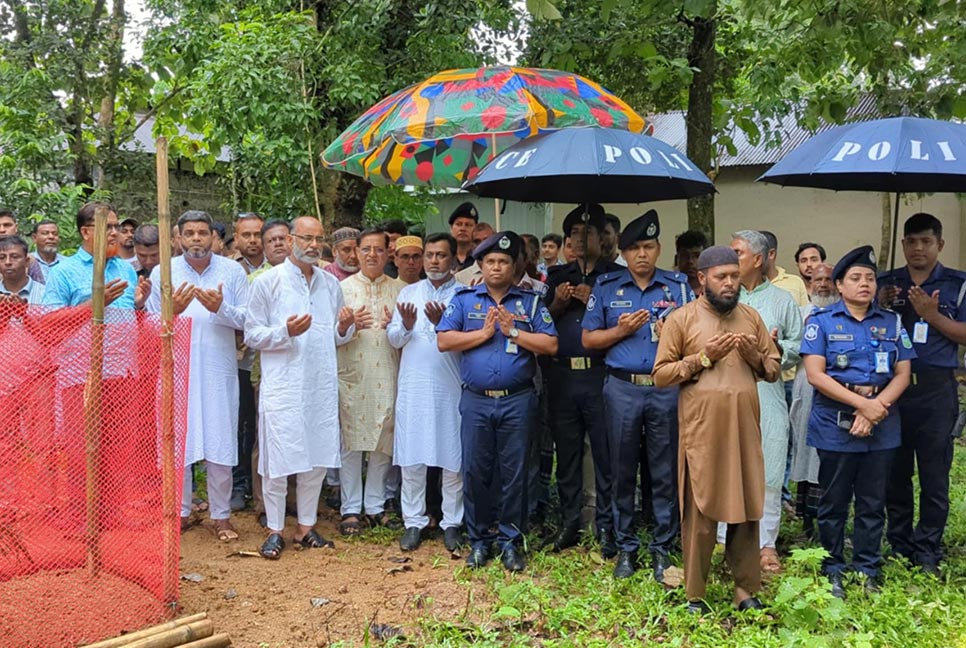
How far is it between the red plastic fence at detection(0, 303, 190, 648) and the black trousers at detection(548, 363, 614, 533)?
236cm

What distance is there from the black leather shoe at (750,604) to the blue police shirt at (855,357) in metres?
0.95

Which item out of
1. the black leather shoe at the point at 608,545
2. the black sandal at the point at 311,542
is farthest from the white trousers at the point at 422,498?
the black leather shoe at the point at 608,545

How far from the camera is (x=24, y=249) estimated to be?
5.47 metres

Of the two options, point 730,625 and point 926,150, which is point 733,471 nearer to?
point 730,625

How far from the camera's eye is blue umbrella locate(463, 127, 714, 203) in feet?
15.5

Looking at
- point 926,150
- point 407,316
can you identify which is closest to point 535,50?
point 407,316

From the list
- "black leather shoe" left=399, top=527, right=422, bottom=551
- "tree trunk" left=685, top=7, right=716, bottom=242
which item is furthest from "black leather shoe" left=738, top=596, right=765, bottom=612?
"tree trunk" left=685, top=7, right=716, bottom=242

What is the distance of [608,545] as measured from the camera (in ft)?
17.7

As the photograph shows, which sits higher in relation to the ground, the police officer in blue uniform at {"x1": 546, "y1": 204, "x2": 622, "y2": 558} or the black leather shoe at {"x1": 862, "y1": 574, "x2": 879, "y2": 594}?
the police officer in blue uniform at {"x1": 546, "y1": 204, "x2": 622, "y2": 558}

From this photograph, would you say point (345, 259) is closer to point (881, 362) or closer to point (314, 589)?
point (314, 589)

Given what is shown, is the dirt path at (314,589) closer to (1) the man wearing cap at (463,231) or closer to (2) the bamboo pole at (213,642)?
(2) the bamboo pole at (213,642)

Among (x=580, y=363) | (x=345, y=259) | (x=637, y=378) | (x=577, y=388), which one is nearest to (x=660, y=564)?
(x=637, y=378)

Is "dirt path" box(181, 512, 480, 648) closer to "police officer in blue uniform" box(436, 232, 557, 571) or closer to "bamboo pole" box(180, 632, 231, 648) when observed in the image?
A: "bamboo pole" box(180, 632, 231, 648)

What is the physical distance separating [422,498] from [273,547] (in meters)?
1.01
